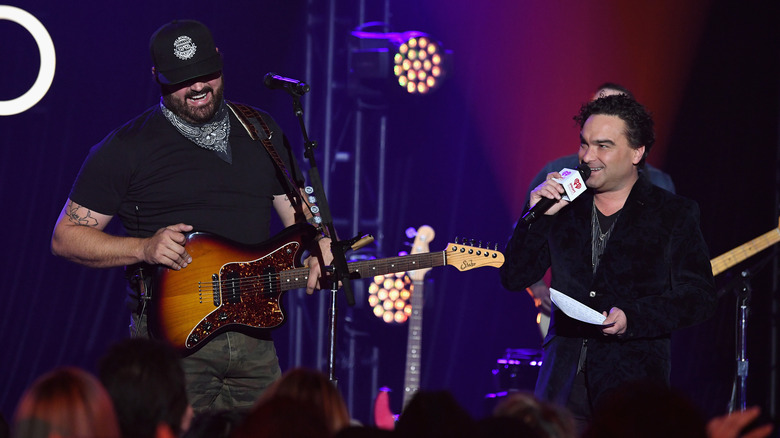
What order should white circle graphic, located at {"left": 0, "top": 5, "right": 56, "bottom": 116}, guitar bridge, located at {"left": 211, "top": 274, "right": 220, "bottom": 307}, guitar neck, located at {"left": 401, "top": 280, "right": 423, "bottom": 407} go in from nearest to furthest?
guitar bridge, located at {"left": 211, "top": 274, "right": 220, "bottom": 307}, white circle graphic, located at {"left": 0, "top": 5, "right": 56, "bottom": 116}, guitar neck, located at {"left": 401, "top": 280, "right": 423, "bottom": 407}

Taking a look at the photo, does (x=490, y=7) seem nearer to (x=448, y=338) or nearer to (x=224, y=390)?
(x=448, y=338)

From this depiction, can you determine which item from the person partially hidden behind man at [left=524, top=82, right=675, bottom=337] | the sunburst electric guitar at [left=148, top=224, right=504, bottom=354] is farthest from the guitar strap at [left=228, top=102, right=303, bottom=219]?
the person partially hidden behind man at [left=524, top=82, right=675, bottom=337]

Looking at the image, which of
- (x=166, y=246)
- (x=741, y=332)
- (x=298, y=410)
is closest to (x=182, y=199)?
(x=166, y=246)

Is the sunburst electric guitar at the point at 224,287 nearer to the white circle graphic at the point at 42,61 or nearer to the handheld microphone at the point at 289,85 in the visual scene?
the handheld microphone at the point at 289,85

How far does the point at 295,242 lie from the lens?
4.64 m

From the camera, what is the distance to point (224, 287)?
176 inches

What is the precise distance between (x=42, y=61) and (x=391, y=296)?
9.87 feet

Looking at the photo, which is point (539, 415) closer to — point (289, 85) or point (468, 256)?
point (289, 85)

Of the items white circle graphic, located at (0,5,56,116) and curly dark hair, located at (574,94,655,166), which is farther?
white circle graphic, located at (0,5,56,116)

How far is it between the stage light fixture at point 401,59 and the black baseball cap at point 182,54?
272 cm

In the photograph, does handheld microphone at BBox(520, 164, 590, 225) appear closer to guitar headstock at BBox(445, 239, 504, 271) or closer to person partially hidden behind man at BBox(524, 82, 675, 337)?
guitar headstock at BBox(445, 239, 504, 271)

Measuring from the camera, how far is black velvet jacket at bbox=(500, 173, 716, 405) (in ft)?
12.7

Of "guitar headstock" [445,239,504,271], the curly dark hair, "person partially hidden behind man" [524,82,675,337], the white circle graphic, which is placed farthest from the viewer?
the white circle graphic

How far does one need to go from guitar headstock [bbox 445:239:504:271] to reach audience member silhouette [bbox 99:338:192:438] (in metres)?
2.65
